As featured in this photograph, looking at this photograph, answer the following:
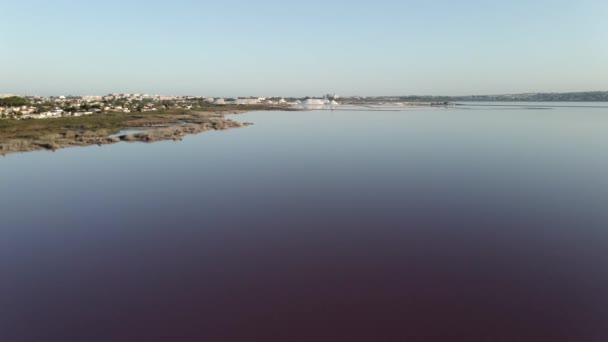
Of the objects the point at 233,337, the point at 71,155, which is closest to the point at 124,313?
the point at 233,337

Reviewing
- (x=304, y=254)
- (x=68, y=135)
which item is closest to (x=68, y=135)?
(x=68, y=135)

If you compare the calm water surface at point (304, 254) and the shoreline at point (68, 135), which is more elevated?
the shoreline at point (68, 135)

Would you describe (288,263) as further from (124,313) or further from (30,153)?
(30,153)

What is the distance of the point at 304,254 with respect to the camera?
14.1 metres

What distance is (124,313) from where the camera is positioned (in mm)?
10180

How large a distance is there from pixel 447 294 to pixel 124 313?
32.9ft

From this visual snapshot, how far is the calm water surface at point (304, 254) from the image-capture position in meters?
9.77

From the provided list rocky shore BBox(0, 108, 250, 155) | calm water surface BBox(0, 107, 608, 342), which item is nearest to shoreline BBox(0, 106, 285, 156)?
rocky shore BBox(0, 108, 250, 155)

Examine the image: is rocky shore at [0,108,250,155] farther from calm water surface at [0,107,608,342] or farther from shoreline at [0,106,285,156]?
calm water surface at [0,107,608,342]

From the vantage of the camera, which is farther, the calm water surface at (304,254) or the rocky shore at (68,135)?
the rocky shore at (68,135)

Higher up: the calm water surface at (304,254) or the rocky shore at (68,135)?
the rocky shore at (68,135)

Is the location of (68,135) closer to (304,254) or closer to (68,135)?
(68,135)

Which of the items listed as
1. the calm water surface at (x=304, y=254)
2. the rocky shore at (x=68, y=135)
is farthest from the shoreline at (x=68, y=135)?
the calm water surface at (x=304, y=254)

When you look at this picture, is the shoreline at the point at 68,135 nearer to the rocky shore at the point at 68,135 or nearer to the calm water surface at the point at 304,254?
the rocky shore at the point at 68,135
